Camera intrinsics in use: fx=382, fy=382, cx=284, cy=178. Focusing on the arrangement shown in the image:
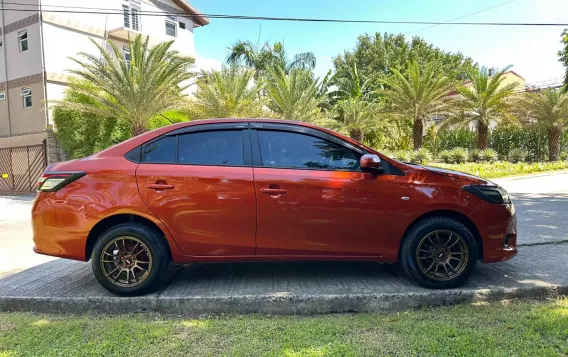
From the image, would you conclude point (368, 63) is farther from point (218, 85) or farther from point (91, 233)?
point (91, 233)

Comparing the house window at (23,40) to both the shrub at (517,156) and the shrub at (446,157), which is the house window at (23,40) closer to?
the shrub at (446,157)

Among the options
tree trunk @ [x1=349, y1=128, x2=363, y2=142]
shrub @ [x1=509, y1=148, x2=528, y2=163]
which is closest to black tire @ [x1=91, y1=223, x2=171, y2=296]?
tree trunk @ [x1=349, y1=128, x2=363, y2=142]

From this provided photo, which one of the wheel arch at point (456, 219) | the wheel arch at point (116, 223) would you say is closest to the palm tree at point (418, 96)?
the wheel arch at point (456, 219)

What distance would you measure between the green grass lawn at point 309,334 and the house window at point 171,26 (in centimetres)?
2239

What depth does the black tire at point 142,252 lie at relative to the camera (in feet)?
11.7

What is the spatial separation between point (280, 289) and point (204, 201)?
1115 mm

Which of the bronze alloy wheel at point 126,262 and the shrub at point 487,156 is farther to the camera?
the shrub at point 487,156

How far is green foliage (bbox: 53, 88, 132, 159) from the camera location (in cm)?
1608

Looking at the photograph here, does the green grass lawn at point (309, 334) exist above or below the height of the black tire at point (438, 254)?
below

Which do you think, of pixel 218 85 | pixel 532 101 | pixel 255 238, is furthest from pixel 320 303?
pixel 532 101

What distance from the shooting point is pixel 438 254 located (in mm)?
3695

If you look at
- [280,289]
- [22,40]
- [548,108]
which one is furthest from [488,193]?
[22,40]

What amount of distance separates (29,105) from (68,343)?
64.2ft

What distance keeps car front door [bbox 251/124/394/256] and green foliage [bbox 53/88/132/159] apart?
14.3 m
